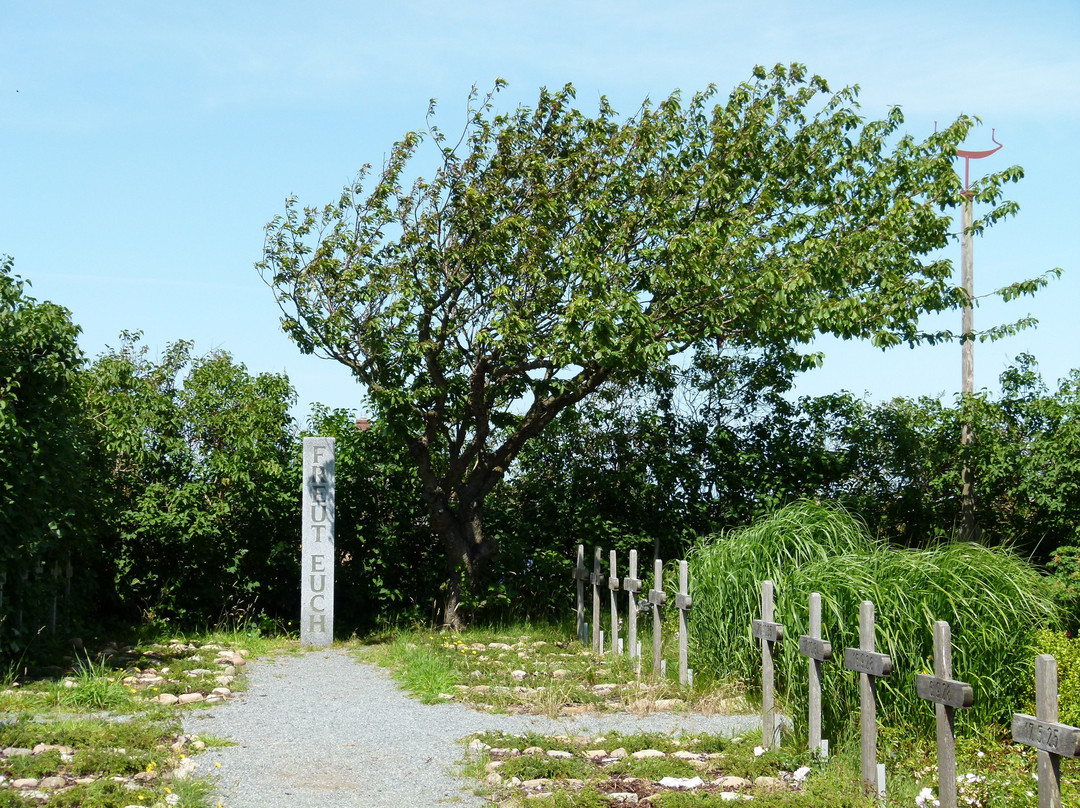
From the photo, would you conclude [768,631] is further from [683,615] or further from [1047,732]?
[1047,732]

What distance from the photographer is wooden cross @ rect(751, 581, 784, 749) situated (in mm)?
7684

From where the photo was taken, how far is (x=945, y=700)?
20.1ft

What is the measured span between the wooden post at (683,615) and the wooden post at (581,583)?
3252 mm

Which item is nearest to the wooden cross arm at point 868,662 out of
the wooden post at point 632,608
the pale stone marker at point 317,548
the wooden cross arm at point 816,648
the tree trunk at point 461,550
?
the wooden cross arm at point 816,648

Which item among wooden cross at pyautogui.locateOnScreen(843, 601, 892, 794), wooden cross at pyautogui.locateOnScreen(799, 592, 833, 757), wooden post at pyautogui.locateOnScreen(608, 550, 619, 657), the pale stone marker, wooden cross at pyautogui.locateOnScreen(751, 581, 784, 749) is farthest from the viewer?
the pale stone marker

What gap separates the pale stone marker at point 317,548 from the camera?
13922 millimetres

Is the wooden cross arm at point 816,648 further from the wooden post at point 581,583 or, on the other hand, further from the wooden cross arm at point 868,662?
the wooden post at point 581,583

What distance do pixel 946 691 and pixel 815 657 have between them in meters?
1.31

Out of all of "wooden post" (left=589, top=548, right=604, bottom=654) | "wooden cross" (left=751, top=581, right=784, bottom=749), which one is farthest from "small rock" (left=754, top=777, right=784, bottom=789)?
"wooden post" (left=589, top=548, right=604, bottom=654)

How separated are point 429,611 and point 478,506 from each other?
1.76 meters

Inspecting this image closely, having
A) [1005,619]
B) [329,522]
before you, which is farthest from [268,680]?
[1005,619]

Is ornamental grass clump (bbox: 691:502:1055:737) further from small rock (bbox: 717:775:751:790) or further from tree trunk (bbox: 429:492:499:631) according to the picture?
tree trunk (bbox: 429:492:499:631)

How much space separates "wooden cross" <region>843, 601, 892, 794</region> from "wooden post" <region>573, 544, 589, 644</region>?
22.0ft

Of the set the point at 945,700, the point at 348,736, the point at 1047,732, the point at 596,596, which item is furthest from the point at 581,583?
the point at 1047,732
